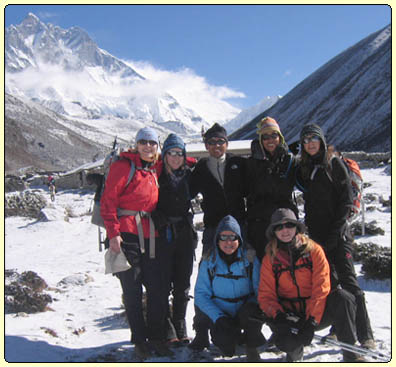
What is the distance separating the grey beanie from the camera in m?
3.65

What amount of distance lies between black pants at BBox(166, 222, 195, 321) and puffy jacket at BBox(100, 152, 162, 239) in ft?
1.32

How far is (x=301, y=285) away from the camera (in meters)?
3.63

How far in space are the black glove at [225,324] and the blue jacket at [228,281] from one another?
15cm

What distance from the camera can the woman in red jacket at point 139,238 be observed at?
3.92 meters

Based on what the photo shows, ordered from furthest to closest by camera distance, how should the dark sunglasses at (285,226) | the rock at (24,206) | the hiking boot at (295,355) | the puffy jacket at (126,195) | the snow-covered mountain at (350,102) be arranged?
the snow-covered mountain at (350,102) < the rock at (24,206) < the puffy jacket at (126,195) < the dark sunglasses at (285,226) < the hiking boot at (295,355)

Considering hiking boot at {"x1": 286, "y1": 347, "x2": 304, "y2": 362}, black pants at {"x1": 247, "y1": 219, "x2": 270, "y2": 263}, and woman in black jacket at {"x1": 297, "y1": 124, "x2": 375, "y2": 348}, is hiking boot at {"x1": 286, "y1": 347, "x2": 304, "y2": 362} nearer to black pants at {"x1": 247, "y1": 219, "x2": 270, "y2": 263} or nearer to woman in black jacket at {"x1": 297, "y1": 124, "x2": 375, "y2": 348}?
woman in black jacket at {"x1": 297, "y1": 124, "x2": 375, "y2": 348}

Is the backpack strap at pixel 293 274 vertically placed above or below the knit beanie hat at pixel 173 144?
below

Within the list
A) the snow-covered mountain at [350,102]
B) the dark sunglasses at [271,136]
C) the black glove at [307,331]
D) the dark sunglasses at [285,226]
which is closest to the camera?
the black glove at [307,331]

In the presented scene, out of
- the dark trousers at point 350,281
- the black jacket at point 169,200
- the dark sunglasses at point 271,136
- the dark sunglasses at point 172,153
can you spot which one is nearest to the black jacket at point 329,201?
the dark trousers at point 350,281

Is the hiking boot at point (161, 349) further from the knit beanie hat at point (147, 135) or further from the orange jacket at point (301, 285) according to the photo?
the knit beanie hat at point (147, 135)

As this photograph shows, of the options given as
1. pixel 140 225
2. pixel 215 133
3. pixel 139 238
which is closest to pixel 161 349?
pixel 139 238

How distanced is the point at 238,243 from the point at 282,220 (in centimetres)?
50

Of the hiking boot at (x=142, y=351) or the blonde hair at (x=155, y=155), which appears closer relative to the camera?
the hiking boot at (x=142, y=351)

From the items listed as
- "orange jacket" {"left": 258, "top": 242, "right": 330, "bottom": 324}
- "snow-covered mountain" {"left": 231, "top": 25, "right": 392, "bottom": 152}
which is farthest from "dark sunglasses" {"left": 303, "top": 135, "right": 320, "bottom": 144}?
"snow-covered mountain" {"left": 231, "top": 25, "right": 392, "bottom": 152}
